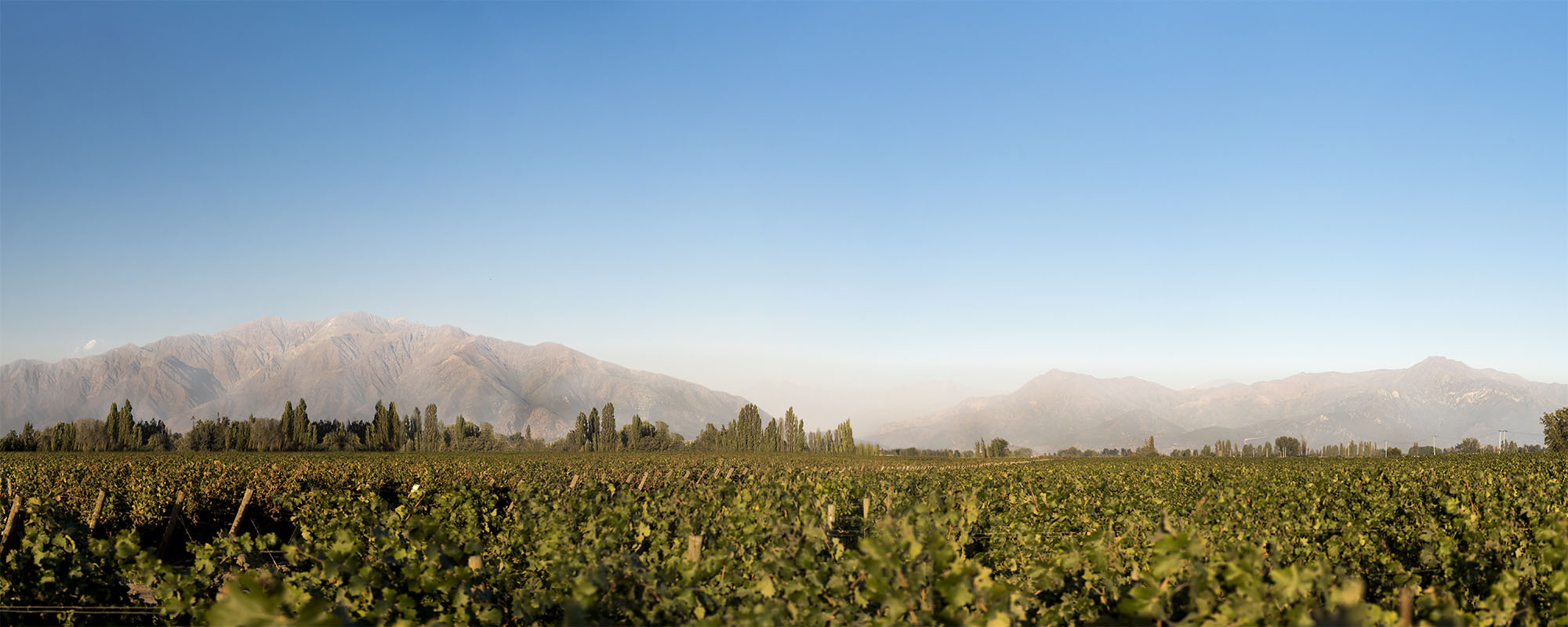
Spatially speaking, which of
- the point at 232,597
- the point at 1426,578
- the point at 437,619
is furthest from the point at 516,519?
the point at 1426,578

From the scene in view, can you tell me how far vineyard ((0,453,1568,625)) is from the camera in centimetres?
396

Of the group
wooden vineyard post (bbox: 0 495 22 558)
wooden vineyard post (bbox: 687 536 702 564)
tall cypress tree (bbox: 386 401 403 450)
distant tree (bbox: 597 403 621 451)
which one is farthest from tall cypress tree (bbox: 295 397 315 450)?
wooden vineyard post (bbox: 687 536 702 564)

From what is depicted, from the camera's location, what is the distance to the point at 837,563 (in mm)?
5934

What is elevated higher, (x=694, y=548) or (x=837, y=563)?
(x=694, y=548)

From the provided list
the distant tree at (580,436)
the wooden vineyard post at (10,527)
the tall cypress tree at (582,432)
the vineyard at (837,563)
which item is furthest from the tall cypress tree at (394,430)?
the wooden vineyard post at (10,527)

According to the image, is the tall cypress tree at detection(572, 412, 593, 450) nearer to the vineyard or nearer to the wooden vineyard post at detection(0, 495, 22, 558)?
the vineyard

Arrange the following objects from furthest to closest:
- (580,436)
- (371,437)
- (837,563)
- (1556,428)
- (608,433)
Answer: (580,436) < (608,433) < (371,437) < (1556,428) < (837,563)

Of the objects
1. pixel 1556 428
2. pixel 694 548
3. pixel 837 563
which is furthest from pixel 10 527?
pixel 1556 428

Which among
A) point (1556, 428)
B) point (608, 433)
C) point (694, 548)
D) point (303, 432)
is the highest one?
point (303, 432)

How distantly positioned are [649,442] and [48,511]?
89173 millimetres

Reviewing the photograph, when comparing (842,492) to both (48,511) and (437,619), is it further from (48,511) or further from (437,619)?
(48,511)

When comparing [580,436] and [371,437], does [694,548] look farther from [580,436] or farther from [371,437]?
[580,436]

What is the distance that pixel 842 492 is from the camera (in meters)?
12.7

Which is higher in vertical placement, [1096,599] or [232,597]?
[232,597]
